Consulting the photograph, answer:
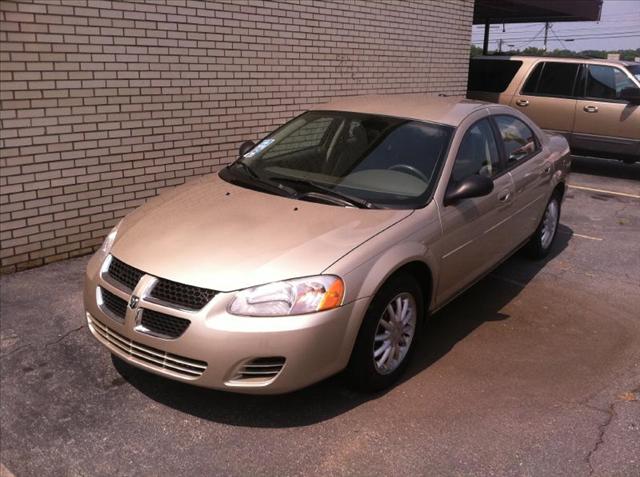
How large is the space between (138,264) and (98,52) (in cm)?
295

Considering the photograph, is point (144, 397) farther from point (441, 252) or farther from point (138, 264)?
point (441, 252)

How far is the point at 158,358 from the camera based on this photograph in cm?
309

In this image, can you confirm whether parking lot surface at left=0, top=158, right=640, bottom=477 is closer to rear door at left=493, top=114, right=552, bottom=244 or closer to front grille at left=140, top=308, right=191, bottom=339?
front grille at left=140, top=308, right=191, bottom=339

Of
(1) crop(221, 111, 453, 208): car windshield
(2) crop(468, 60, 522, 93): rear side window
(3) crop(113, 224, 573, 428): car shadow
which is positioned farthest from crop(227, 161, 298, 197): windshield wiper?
(2) crop(468, 60, 522, 93): rear side window

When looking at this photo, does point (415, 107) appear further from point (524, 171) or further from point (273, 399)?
point (273, 399)

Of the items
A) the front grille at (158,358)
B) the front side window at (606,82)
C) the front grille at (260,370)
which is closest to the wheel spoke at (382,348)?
the front grille at (260,370)

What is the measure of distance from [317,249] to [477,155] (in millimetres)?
1821

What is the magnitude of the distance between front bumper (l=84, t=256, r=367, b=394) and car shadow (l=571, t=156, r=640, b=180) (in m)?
9.24

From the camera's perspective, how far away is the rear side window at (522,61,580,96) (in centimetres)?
1075

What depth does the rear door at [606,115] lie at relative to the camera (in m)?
10.0

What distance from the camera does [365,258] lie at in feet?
10.5

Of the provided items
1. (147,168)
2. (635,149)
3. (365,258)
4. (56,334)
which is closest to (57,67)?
(147,168)

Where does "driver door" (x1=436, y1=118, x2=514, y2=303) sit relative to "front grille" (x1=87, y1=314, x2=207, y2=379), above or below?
above

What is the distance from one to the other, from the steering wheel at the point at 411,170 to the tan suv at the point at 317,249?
11 millimetres
